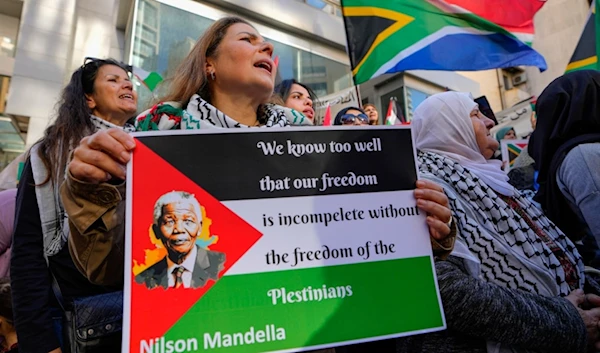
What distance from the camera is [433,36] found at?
3.67 metres

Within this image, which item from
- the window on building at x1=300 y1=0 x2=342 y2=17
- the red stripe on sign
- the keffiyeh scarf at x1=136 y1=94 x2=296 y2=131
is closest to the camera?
the red stripe on sign

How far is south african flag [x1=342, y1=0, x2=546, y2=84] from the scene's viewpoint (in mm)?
3561

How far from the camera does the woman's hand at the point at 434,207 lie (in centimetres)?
110

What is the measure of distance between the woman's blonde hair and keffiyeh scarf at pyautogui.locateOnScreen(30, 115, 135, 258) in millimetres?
226

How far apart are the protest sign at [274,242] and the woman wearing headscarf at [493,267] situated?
1.17 ft

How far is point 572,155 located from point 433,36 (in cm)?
217

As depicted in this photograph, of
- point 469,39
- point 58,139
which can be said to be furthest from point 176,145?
point 469,39

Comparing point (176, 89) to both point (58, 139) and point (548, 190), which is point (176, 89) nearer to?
Result: point (58, 139)

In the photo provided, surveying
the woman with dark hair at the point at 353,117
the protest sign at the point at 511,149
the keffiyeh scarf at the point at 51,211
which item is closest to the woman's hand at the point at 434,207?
the keffiyeh scarf at the point at 51,211

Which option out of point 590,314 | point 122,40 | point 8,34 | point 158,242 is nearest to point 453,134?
point 590,314

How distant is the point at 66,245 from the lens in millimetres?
1400

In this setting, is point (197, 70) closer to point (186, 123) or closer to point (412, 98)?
point (186, 123)

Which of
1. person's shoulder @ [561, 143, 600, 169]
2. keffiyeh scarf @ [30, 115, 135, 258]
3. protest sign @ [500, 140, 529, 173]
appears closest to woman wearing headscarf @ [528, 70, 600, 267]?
person's shoulder @ [561, 143, 600, 169]

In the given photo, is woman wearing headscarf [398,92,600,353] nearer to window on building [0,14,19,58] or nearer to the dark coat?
the dark coat
